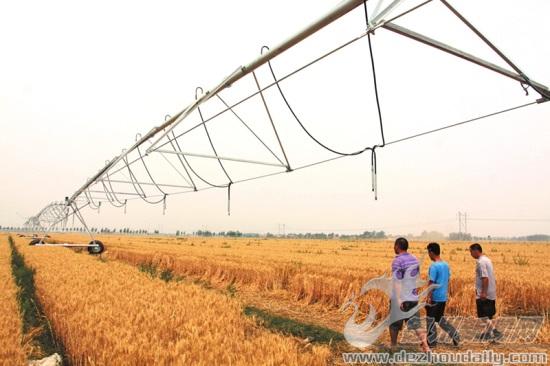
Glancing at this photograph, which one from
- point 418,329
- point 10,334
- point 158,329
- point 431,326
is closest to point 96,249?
point 10,334

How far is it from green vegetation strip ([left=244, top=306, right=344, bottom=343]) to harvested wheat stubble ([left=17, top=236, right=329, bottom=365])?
5.40 ft

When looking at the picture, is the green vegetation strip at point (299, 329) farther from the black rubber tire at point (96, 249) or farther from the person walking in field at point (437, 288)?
the black rubber tire at point (96, 249)

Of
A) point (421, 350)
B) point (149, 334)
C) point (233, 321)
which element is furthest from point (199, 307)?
point (421, 350)

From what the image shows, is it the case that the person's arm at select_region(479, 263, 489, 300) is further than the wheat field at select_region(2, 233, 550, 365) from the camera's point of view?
Yes

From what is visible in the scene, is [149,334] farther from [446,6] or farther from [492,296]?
[492,296]

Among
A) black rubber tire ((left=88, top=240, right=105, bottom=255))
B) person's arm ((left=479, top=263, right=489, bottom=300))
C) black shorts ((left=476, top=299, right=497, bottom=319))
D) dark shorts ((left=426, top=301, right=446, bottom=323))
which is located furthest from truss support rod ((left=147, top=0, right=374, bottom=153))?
black rubber tire ((left=88, top=240, right=105, bottom=255))

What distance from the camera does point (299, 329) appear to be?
315 inches

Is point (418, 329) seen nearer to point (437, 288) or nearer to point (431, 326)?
point (437, 288)

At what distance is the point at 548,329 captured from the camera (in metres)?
7.48

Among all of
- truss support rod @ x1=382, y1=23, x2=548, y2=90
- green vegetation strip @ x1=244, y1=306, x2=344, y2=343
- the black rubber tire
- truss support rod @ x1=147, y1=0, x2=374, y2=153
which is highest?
truss support rod @ x1=147, y1=0, x2=374, y2=153

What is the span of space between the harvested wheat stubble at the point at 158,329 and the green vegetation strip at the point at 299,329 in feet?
5.40

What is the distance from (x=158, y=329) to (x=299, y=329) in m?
4.00

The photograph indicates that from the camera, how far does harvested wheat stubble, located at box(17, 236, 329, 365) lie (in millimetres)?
3717

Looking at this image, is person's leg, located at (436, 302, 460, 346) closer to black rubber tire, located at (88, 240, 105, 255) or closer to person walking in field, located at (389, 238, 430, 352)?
person walking in field, located at (389, 238, 430, 352)
